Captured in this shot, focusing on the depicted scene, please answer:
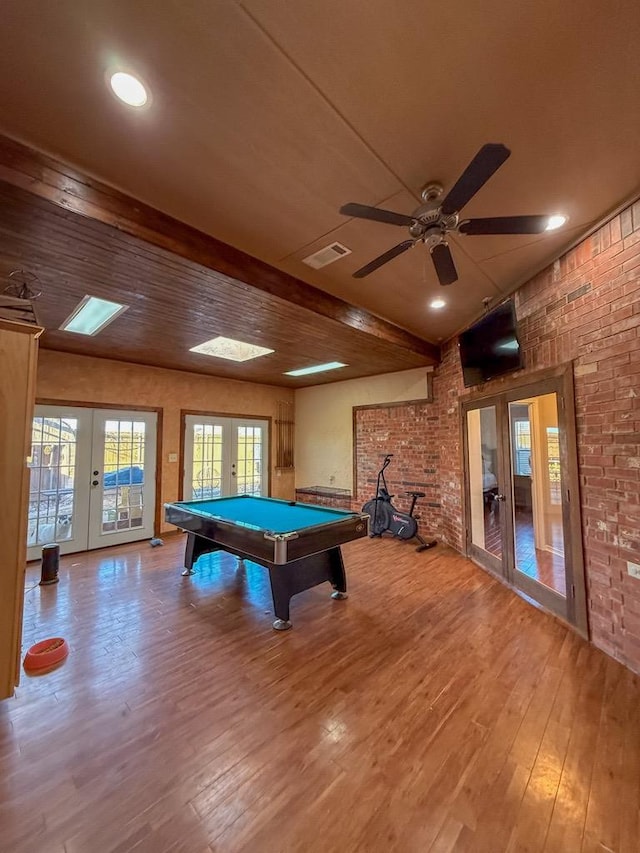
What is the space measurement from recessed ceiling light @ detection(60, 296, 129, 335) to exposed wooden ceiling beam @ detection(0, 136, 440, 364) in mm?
1278

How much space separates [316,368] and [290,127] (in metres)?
4.30

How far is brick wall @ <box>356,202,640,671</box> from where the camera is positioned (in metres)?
2.36

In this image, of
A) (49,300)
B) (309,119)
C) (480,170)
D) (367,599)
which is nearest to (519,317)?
(480,170)

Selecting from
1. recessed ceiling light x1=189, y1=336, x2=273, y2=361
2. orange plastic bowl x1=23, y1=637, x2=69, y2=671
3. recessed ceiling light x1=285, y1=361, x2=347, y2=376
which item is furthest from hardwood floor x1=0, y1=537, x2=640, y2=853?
recessed ceiling light x1=285, y1=361, x2=347, y2=376

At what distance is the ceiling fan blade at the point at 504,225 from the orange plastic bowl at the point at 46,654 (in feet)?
12.6

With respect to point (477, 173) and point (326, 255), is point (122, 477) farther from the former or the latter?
point (477, 173)

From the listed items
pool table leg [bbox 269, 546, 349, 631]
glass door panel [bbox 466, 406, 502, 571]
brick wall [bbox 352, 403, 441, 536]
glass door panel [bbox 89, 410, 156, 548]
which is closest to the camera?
pool table leg [bbox 269, 546, 349, 631]

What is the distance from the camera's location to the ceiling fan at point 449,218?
158 centimetres

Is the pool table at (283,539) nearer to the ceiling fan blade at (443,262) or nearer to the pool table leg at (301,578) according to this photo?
the pool table leg at (301,578)

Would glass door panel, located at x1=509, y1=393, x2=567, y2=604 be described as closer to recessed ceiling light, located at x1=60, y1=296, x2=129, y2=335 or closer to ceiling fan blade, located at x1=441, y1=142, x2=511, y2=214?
ceiling fan blade, located at x1=441, y1=142, x2=511, y2=214

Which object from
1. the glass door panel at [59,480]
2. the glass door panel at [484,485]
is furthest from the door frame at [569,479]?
the glass door panel at [59,480]

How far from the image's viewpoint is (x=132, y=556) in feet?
15.6

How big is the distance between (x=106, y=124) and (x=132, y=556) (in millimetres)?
4702

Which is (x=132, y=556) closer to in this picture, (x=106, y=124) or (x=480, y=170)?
(x=106, y=124)
